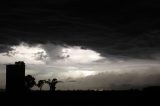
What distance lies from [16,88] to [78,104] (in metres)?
53.7

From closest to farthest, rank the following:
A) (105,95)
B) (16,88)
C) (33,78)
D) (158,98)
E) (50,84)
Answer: (158,98) → (105,95) → (16,88) → (50,84) → (33,78)

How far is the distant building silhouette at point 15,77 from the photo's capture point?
104m

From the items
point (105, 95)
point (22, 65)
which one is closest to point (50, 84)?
point (22, 65)

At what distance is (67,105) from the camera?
55656 millimetres

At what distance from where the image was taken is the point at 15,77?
10538cm

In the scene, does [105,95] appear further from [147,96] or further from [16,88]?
[16,88]

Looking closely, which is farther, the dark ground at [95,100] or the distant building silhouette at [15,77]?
the distant building silhouette at [15,77]

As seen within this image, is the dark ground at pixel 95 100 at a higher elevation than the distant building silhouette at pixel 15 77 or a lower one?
lower

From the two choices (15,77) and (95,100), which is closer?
(95,100)

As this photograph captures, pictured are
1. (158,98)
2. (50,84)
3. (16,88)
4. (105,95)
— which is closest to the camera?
(158,98)

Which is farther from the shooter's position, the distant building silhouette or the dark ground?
the distant building silhouette

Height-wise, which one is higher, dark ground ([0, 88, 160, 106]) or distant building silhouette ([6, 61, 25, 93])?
distant building silhouette ([6, 61, 25, 93])

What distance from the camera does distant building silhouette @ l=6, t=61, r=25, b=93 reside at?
343 feet

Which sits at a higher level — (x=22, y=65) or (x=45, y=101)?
(x=22, y=65)
